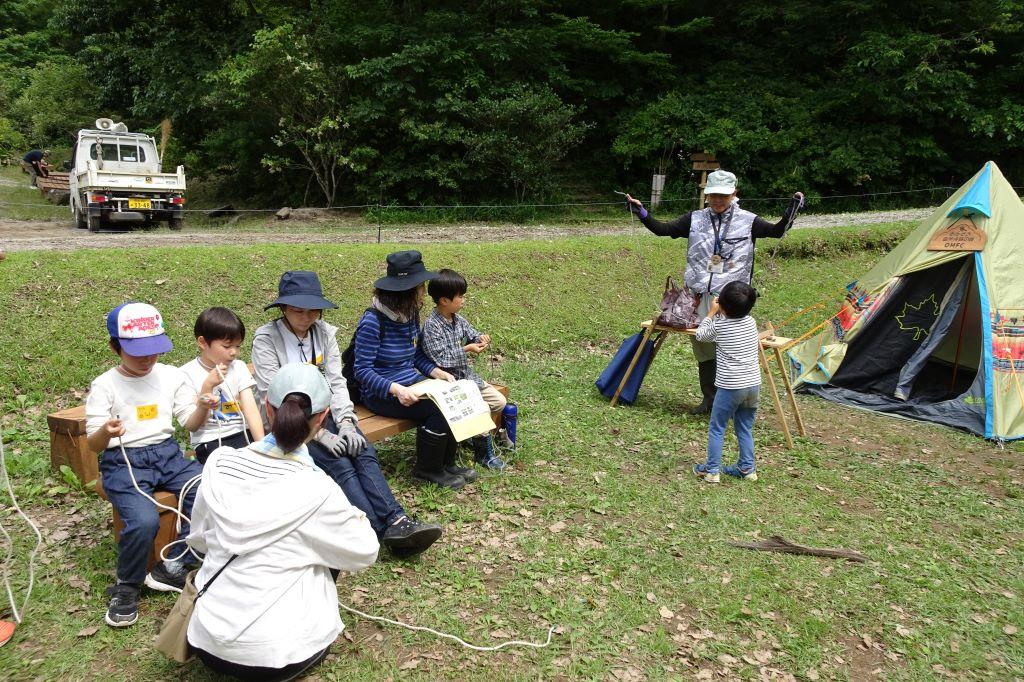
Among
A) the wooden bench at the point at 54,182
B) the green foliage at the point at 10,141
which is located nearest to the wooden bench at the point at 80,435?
the wooden bench at the point at 54,182

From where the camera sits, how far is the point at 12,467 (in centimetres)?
467

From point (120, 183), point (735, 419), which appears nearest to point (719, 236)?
point (735, 419)

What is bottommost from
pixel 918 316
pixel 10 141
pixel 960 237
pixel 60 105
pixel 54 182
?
pixel 918 316

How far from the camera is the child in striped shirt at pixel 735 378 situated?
16.1 feet

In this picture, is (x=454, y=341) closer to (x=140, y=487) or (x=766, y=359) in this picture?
(x=140, y=487)

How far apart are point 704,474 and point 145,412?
3.71 m

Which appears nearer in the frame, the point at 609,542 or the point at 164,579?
the point at 164,579

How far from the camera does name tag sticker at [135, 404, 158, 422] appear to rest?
342 centimetres

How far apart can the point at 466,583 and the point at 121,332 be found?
83.9 inches

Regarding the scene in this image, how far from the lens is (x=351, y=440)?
3.82 metres

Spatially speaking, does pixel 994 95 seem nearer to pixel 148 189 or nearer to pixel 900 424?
pixel 900 424

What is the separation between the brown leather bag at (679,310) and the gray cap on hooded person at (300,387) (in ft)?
13.0

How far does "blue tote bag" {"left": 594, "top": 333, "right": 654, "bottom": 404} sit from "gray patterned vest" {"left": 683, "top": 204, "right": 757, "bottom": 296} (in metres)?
0.76

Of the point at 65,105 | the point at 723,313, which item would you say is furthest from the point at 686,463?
the point at 65,105
